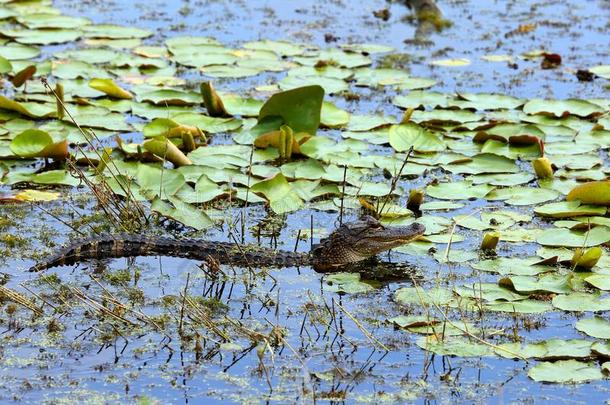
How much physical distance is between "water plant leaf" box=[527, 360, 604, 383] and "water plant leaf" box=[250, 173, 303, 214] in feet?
9.11

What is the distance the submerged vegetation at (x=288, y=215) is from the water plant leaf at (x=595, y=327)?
0.01 metres

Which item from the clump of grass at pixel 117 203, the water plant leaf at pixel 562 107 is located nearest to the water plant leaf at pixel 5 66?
the clump of grass at pixel 117 203

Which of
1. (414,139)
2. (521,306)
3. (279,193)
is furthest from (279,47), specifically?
(521,306)

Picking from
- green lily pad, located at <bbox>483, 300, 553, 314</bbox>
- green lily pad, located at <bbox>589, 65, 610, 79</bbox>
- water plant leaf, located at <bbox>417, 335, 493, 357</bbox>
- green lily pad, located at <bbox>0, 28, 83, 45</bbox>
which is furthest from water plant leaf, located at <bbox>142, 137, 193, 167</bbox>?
green lily pad, located at <bbox>589, 65, 610, 79</bbox>

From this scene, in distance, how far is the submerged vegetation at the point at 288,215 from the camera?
612 cm

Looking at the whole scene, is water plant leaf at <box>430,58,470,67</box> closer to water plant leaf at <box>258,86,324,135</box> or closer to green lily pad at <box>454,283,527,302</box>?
→ water plant leaf at <box>258,86,324,135</box>

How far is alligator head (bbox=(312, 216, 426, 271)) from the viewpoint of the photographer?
7.60 m

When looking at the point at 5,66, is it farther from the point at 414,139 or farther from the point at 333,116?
the point at 414,139

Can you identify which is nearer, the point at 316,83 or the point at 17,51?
the point at 316,83

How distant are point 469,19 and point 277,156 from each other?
18.2ft

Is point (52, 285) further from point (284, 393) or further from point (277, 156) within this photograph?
point (277, 156)

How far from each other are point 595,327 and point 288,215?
8.74 feet

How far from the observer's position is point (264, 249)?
7.60 metres

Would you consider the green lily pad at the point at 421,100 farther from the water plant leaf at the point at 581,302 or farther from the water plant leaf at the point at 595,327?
the water plant leaf at the point at 595,327
